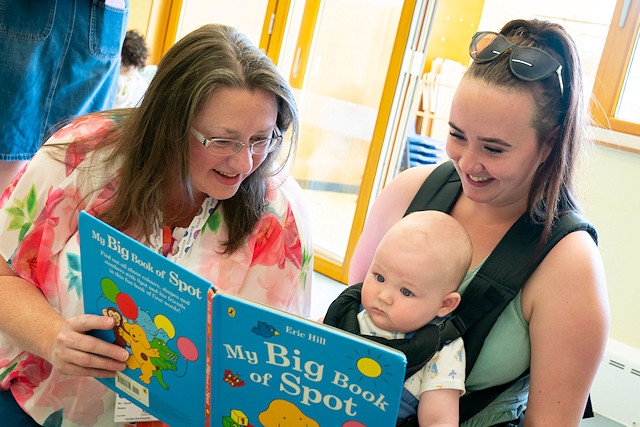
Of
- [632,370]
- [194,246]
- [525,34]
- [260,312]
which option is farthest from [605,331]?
[632,370]

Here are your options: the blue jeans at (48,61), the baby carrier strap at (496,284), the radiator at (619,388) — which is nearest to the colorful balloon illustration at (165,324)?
the baby carrier strap at (496,284)

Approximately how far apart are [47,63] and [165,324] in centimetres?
135

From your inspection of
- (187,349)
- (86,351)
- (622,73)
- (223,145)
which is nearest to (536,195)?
(223,145)

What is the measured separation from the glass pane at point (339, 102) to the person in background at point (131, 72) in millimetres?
1060

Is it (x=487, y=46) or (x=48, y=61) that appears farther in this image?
(x=48, y=61)

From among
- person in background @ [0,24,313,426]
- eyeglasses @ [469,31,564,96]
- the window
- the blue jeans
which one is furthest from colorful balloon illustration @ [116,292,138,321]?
the window

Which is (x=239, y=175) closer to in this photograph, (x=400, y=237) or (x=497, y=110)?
(x=400, y=237)

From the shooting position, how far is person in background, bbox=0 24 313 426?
1.44 m

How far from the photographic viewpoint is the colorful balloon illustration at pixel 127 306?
4.03 ft

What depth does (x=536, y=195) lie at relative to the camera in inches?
58.8

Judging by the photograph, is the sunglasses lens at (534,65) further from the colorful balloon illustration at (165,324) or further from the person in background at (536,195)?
the colorful balloon illustration at (165,324)

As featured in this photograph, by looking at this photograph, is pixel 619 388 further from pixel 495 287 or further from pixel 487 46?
pixel 487 46

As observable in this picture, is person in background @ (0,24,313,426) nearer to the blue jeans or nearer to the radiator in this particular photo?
the blue jeans

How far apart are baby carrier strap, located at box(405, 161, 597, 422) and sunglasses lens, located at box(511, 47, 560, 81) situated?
0.94 ft
